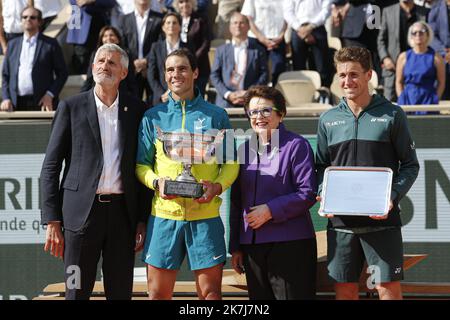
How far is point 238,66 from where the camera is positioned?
35.2 ft

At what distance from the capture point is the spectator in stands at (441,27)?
11.4m

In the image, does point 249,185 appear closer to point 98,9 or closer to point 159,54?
point 159,54

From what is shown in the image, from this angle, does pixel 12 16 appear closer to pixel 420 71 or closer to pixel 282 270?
pixel 420 71

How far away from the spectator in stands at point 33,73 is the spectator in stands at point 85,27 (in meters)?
0.94

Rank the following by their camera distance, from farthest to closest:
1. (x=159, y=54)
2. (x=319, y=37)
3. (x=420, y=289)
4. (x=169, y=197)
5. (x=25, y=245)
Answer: (x=319, y=37) < (x=159, y=54) < (x=25, y=245) < (x=420, y=289) < (x=169, y=197)

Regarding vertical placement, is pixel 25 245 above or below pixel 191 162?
below

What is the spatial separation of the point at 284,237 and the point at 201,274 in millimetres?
581

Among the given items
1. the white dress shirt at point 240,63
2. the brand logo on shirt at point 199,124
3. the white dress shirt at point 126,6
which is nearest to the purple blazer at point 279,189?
the brand logo on shirt at point 199,124

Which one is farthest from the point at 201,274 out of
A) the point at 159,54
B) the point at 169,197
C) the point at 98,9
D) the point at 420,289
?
the point at 98,9

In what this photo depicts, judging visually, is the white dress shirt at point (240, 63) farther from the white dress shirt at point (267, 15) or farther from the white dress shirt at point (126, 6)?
the white dress shirt at point (126, 6)

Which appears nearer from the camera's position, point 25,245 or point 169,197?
point 169,197

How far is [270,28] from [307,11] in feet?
1.58

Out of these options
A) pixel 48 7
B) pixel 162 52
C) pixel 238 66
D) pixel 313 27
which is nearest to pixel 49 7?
pixel 48 7

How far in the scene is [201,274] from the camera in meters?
6.26
